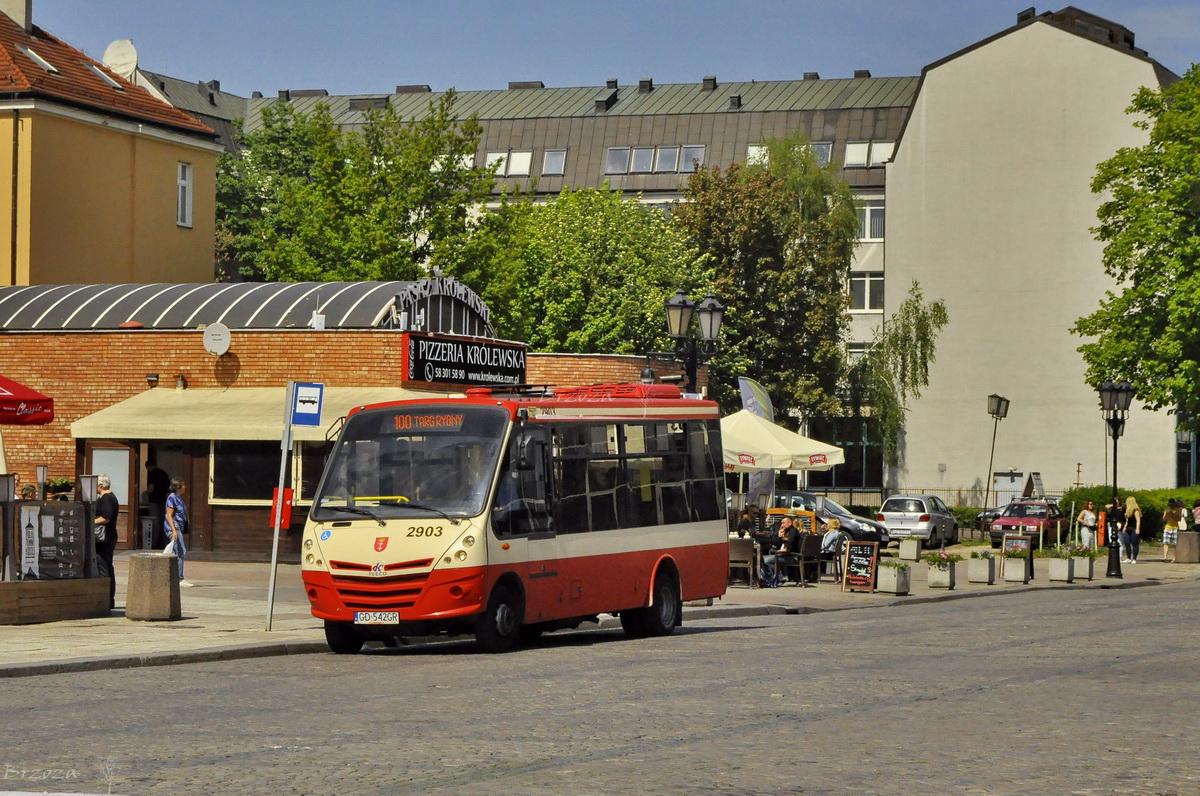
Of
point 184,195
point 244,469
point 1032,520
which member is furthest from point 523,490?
point 1032,520

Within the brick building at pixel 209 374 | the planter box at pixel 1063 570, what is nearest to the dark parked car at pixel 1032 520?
the planter box at pixel 1063 570

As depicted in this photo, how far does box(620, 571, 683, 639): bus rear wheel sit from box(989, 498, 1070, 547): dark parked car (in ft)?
101

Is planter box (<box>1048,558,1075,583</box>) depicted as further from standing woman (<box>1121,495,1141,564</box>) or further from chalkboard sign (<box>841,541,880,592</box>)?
standing woman (<box>1121,495,1141,564</box>)

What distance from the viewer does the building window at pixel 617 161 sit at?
81250 millimetres

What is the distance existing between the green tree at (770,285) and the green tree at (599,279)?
8.36 ft

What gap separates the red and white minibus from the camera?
17469mm

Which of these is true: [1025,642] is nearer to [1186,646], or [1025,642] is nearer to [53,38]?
[1186,646]

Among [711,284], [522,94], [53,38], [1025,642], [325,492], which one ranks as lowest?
[1025,642]

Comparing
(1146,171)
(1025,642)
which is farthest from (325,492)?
(1146,171)

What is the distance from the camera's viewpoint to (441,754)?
10008 millimetres

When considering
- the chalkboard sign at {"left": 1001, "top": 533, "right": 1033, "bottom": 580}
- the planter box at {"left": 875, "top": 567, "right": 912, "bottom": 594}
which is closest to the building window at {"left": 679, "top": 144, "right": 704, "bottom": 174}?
the chalkboard sign at {"left": 1001, "top": 533, "right": 1033, "bottom": 580}

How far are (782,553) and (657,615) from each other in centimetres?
1182

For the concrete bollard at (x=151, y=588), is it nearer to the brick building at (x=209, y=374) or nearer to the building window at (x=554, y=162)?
the brick building at (x=209, y=374)

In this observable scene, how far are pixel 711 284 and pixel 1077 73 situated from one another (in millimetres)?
17283
